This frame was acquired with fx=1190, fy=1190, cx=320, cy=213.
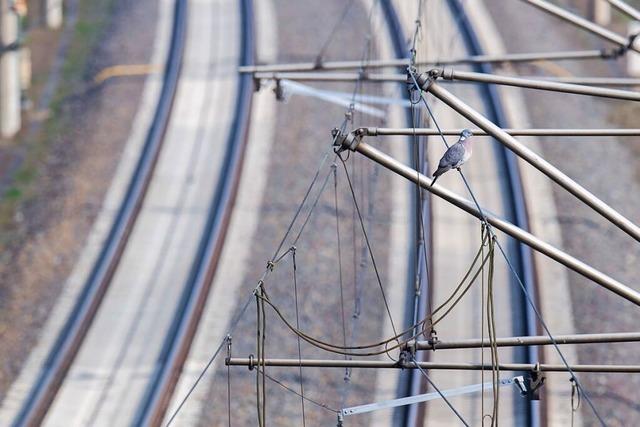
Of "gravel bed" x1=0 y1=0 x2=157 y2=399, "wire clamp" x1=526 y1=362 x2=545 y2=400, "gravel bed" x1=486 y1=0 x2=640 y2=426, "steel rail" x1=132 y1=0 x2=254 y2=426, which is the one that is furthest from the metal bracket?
"gravel bed" x1=0 y1=0 x2=157 y2=399

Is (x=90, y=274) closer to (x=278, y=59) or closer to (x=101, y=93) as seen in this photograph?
(x=101, y=93)

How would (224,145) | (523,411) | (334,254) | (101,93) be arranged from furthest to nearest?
1. (101,93)
2. (224,145)
3. (334,254)
4. (523,411)

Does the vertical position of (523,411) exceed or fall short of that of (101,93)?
it falls short

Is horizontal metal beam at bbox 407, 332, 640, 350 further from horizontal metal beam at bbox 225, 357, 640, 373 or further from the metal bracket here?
the metal bracket

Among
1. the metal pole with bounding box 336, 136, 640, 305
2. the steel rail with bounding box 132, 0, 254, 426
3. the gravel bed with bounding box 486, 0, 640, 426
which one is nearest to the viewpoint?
the metal pole with bounding box 336, 136, 640, 305

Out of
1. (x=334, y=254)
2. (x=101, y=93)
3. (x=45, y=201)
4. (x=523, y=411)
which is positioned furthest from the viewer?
(x=101, y=93)

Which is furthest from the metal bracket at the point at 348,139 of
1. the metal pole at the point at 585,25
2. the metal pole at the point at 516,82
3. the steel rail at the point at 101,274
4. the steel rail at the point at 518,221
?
the steel rail at the point at 101,274

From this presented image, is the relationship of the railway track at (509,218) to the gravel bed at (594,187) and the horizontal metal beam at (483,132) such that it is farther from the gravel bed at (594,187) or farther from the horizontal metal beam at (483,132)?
the horizontal metal beam at (483,132)

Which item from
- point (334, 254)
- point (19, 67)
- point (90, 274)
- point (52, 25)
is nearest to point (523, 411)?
point (334, 254)
